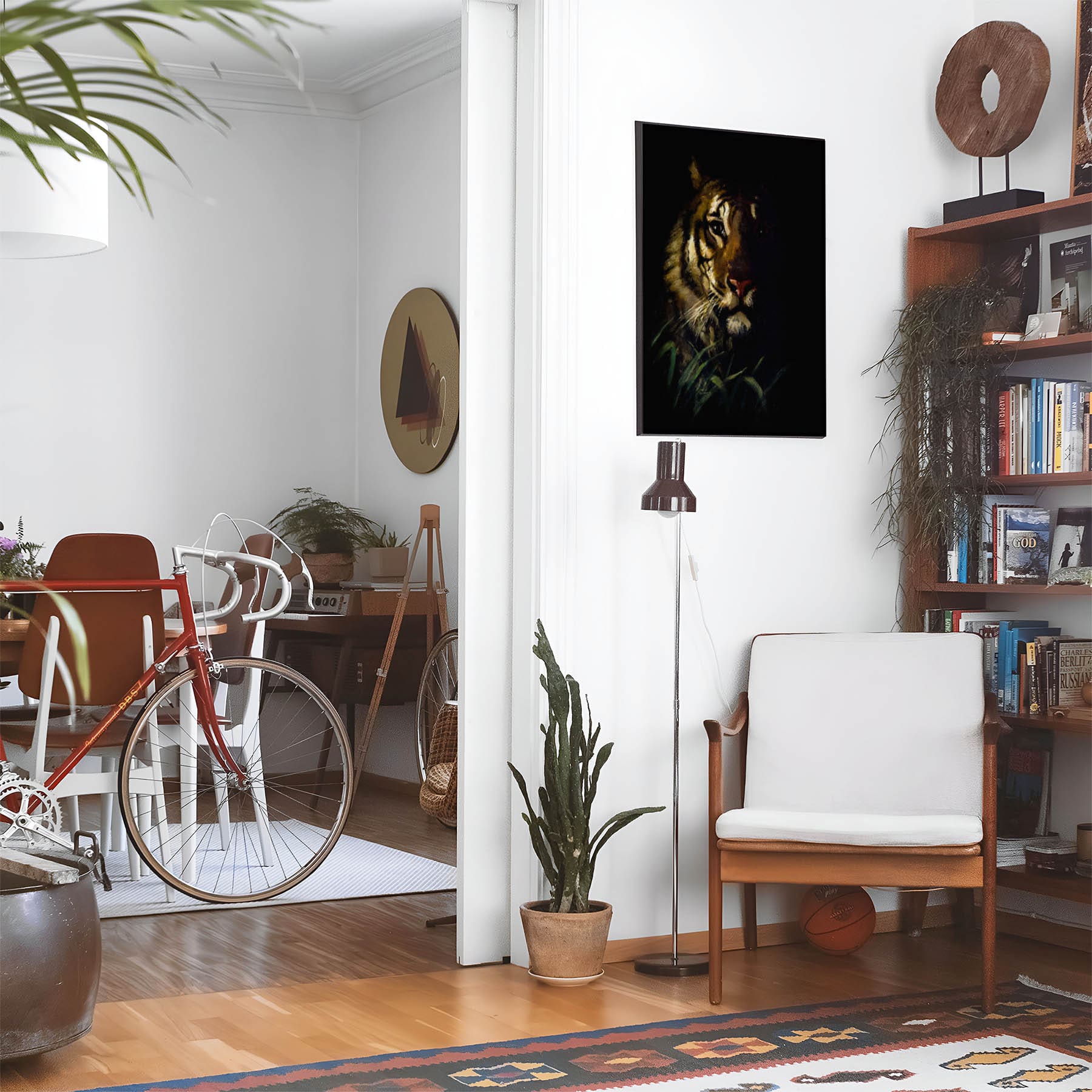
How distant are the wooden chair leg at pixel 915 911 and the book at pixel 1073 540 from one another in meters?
0.93

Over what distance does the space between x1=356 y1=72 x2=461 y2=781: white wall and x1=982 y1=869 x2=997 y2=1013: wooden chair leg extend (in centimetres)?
324

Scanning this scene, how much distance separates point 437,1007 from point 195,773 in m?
1.54

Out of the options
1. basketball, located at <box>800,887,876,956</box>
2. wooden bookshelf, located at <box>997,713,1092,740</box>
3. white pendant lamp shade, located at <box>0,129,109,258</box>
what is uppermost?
white pendant lamp shade, located at <box>0,129,109,258</box>

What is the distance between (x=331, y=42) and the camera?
243 inches

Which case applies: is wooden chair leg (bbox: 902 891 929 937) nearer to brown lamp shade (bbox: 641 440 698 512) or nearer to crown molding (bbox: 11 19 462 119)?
brown lamp shade (bbox: 641 440 698 512)

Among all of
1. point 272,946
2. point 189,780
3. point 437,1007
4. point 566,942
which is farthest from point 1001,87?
point 189,780

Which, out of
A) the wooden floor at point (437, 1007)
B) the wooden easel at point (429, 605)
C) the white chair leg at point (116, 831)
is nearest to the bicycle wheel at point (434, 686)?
the wooden easel at point (429, 605)

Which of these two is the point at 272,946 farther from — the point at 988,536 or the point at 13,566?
the point at 988,536

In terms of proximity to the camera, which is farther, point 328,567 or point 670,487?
point 328,567

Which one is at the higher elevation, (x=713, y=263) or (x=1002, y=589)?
(x=713, y=263)

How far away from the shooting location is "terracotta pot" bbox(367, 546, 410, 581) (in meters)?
6.22

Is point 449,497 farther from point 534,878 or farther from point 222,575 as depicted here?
point 534,878

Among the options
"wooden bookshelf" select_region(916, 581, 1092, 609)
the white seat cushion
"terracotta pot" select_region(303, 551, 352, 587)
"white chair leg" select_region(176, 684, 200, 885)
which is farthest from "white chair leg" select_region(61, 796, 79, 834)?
"wooden bookshelf" select_region(916, 581, 1092, 609)

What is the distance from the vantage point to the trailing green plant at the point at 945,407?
3.85m
